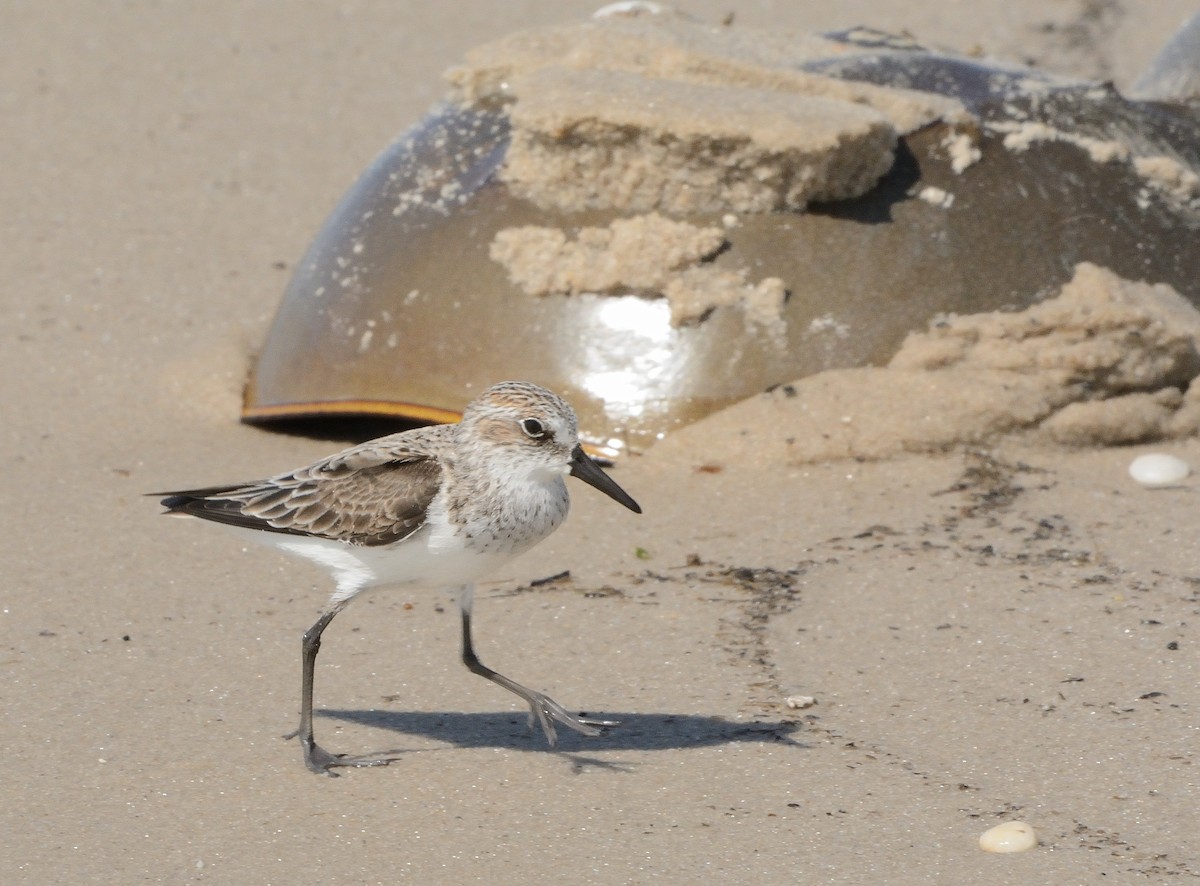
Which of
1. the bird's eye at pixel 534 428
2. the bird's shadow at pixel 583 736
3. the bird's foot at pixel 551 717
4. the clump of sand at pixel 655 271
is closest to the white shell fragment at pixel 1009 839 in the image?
the bird's shadow at pixel 583 736

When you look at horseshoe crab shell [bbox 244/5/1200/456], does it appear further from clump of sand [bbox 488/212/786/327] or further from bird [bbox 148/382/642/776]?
bird [bbox 148/382/642/776]

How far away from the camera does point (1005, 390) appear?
18.7 ft

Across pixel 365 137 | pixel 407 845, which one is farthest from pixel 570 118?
pixel 365 137

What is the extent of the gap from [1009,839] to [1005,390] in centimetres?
251

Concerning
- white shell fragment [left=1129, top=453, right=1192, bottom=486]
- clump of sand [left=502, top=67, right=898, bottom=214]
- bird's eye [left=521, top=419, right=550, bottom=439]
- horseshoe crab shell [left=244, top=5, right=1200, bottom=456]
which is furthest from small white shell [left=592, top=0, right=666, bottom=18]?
bird's eye [left=521, top=419, right=550, bottom=439]

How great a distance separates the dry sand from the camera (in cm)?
356

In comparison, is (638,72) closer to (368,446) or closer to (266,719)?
(368,446)

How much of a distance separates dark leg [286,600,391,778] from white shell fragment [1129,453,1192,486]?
9.70 ft

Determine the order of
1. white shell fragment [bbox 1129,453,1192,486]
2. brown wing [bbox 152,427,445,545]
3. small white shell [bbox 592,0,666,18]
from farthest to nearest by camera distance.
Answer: small white shell [bbox 592,0,666,18] → white shell fragment [bbox 1129,453,1192,486] → brown wing [bbox 152,427,445,545]

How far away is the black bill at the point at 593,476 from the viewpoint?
402 centimetres

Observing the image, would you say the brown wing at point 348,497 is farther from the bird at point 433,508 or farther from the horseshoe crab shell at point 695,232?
the horseshoe crab shell at point 695,232

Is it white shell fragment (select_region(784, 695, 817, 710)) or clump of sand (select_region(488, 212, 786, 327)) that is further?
clump of sand (select_region(488, 212, 786, 327))

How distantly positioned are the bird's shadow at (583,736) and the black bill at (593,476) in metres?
0.56

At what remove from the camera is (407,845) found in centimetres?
357
